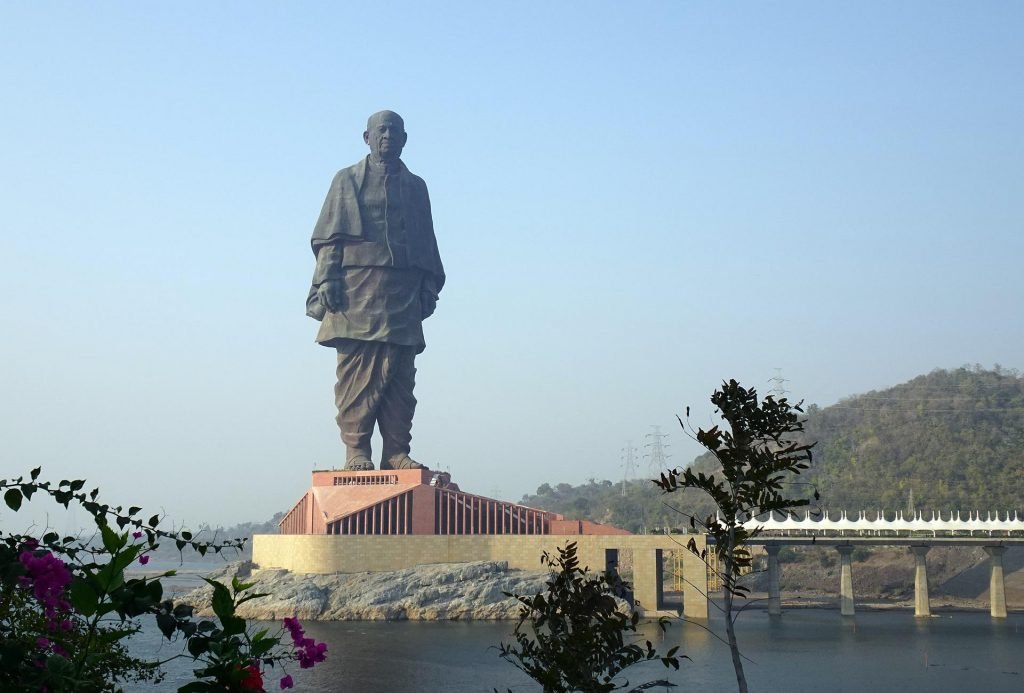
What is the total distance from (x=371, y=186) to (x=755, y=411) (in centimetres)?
7518

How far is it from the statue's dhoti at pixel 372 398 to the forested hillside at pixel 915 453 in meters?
36.4

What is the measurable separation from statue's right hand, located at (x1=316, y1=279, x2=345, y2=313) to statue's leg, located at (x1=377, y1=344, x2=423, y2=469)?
5051mm

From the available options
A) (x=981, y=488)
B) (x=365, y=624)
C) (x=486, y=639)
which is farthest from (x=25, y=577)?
(x=981, y=488)

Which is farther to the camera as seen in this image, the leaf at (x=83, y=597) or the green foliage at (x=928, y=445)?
the green foliage at (x=928, y=445)

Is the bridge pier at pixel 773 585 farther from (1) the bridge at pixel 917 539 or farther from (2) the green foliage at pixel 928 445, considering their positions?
(2) the green foliage at pixel 928 445

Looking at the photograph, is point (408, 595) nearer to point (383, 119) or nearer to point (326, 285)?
point (326, 285)

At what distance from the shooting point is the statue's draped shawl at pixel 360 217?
8656cm

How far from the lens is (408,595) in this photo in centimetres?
7200

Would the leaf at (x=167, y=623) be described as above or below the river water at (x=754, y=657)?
above

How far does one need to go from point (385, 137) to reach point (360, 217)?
6.76 meters

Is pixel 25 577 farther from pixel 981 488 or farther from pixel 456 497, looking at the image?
pixel 981 488

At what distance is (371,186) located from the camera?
87812mm

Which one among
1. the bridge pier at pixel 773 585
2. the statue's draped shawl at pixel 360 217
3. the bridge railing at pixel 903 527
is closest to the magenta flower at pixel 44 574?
the bridge railing at pixel 903 527

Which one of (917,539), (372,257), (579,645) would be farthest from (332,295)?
(579,645)
